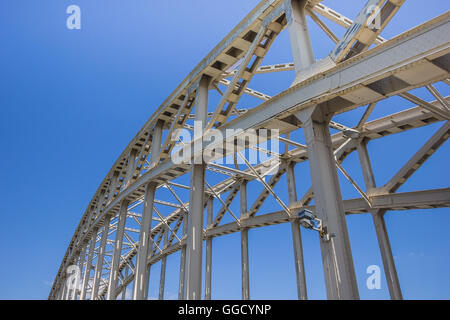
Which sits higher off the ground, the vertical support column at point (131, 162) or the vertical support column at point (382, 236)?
the vertical support column at point (131, 162)

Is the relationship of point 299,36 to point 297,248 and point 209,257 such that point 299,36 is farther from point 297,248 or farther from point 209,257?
point 209,257

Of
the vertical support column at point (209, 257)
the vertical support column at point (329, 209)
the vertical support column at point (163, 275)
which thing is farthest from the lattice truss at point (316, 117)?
the vertical support column at point (163, 275)

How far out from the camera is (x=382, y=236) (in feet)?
48.8

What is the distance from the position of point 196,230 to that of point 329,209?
16.3 feet

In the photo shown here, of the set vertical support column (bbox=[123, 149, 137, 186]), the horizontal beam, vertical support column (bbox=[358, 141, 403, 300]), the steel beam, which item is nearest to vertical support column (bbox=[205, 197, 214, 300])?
the steel beam

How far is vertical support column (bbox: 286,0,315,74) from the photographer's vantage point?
7836mm

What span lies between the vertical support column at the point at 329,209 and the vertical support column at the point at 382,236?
9.65 metres

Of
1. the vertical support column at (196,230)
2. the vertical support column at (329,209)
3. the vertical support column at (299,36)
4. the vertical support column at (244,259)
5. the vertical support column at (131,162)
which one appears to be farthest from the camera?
the vertical support column at (244,259)

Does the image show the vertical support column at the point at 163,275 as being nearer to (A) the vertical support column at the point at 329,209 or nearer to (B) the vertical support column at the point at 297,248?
(B) the vertical support column at the point at 297,248

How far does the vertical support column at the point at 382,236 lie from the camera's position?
13.8 meters

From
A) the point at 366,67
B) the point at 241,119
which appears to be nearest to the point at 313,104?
the point at 366,67

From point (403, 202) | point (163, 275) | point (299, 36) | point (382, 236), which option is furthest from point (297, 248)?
point (163, 275)
